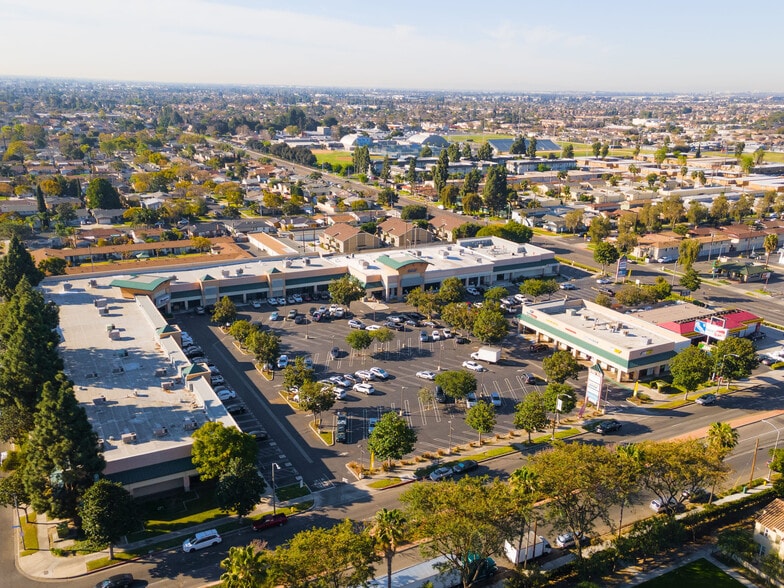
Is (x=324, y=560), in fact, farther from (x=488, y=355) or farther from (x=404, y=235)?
(x=404, y=235)

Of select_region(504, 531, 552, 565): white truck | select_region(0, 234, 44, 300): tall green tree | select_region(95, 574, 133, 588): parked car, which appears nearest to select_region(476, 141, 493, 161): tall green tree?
select_region(0, 234, 44, 300): tall green tree

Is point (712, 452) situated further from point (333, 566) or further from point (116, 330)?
point (116, 330)

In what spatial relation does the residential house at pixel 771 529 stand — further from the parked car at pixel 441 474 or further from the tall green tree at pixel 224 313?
the tall green tree at pixel 224 313

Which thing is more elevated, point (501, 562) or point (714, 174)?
point (714, 174)

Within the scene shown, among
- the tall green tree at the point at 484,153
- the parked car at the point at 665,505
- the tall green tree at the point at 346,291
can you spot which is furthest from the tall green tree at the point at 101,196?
the parked car at the point at 665,505

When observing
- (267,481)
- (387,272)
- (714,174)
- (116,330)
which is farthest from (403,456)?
(714,174)

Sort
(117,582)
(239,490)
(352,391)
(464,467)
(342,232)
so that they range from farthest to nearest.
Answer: (342,232) < (352,391) < (464,467) < (239,490) < (117,582)

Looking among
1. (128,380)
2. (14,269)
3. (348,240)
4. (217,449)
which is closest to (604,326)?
(217,449)
